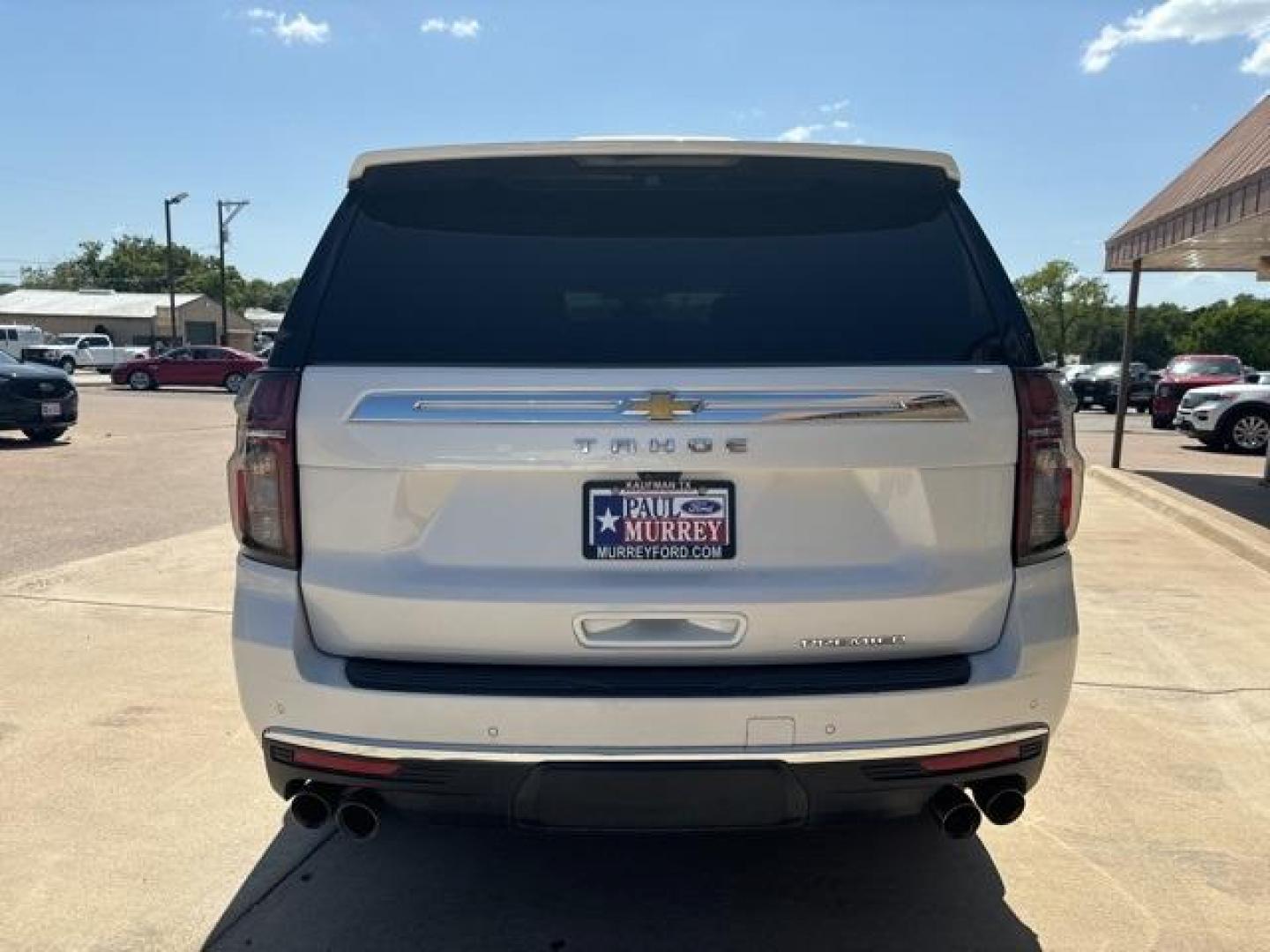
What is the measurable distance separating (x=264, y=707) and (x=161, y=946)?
2.96ft

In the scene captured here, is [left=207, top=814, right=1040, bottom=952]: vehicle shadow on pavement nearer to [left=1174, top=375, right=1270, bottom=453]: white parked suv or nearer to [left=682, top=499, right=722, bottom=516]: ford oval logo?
[left=682, top=499, right=722, bottom=516]: ford oval logo

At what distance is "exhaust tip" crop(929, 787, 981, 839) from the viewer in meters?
2.58

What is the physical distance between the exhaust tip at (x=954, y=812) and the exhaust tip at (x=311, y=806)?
150cm

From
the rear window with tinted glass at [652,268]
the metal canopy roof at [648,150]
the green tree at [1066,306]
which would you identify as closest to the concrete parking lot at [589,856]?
the rear window with tinted glass at [652,268]

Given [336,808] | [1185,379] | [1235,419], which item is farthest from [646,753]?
[1185,379]

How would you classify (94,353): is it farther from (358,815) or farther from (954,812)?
(954,812)

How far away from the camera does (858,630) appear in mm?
2455

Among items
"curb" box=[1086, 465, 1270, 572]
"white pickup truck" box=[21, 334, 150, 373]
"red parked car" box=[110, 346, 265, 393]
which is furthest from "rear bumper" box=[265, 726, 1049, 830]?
"white pickup truck" box=[21, 334, 150, 373]

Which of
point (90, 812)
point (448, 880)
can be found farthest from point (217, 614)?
point (448, 880)

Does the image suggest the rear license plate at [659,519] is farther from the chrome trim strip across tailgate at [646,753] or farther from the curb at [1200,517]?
the curb at [1200,517]

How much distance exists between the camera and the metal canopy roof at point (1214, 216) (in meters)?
9.45

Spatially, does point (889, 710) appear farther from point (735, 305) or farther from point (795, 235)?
point (795, 235)

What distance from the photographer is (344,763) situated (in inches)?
98.0

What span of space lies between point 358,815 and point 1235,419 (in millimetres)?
19221
